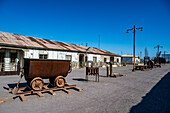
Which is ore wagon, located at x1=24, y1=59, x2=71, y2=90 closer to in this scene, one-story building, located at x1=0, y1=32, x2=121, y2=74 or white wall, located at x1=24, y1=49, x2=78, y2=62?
one-story building, located at x1=0, y1=32, x2=121, y2=74

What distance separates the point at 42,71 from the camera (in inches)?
227

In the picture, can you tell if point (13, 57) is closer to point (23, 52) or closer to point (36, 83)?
point (23, 52)

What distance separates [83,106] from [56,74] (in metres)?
2.73

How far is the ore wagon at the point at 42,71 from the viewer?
5.46 meters

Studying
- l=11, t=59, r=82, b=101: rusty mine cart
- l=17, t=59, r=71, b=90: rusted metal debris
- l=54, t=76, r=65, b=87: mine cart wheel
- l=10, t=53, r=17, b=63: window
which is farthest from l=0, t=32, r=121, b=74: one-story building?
l=54, t=76, r=65, b=87: mine cart wheel

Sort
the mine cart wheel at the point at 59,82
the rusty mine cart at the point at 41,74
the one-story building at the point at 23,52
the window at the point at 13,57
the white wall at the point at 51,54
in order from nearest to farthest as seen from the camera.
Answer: the rusty mine cart at the point at 41,74, the mine cart wheel at the point at 59,82, the one-story building at the point at 23,52, the window at the point at 13,57, the white wall at the point at 51,54

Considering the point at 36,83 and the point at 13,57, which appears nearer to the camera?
the point at 36,83

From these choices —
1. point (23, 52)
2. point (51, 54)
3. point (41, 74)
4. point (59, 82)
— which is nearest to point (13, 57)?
point (23, 52)

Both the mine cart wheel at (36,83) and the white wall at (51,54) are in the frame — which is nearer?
the mine cart wheel at (36,83)

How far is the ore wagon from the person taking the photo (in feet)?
17.9

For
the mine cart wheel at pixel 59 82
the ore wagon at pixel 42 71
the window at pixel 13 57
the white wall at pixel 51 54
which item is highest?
the white wall at pixel 51 54

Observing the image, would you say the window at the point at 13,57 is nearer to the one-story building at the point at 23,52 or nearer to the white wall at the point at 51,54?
the one-story building at the point at 23,52

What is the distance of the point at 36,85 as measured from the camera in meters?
5.61

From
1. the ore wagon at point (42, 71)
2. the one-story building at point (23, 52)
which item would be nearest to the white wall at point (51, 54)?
the one-story building at point (23, 52)
